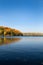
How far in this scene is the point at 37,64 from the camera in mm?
12375

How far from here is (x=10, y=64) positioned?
486 inches

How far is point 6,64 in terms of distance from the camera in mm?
12312

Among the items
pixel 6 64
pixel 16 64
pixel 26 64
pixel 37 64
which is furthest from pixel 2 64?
pixel 37 64

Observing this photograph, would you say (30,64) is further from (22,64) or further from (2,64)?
(2,64)

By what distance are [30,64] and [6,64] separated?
2.48m

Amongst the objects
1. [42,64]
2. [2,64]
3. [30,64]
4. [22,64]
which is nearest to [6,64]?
[2,64]

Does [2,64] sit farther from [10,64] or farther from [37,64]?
[37,64]

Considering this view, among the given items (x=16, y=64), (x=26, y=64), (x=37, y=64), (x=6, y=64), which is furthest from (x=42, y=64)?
(x=6, y=64)

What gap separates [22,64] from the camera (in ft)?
40.5

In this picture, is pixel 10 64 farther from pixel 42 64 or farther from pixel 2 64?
pixel 42 64

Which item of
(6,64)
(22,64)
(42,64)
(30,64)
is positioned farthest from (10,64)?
(42,64)

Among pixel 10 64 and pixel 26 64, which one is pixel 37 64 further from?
pixel 10 64

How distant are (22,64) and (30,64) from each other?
2.72 feet

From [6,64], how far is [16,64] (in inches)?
40.5
